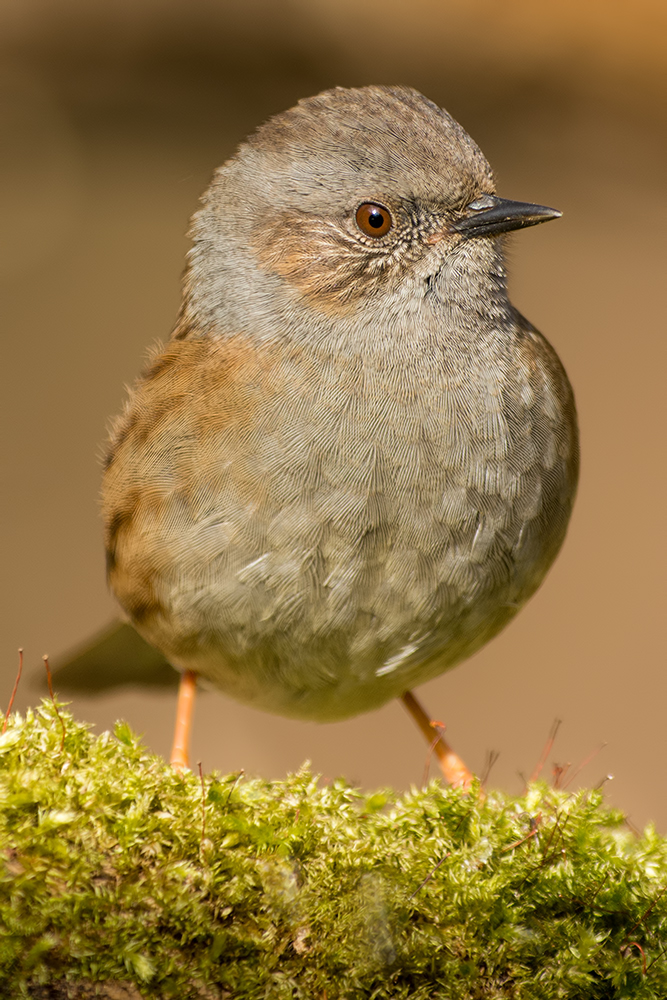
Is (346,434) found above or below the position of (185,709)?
above

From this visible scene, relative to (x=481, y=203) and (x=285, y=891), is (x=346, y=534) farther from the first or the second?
(x=481, y=203)

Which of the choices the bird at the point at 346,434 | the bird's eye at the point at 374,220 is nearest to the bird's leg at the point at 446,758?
the bird at the point at 346,434

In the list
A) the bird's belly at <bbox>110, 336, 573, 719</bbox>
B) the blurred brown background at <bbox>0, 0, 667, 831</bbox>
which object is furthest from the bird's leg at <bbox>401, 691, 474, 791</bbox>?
the blurred brown background at <bbox>0, 0, 667, 831</bbox>

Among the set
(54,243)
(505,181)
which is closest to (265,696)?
(54,243)

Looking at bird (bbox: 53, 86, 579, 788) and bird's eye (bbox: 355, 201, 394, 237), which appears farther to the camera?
bird's eye (bbox: 355, 201, 394, 237)

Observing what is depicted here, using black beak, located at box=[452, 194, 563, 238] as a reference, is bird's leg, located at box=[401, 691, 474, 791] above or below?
below

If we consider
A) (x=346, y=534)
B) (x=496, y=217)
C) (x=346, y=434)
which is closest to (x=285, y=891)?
(x=346, y=534)

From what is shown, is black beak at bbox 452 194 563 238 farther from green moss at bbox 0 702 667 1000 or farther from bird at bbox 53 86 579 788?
green moss at bbox 0 702 667 1000
